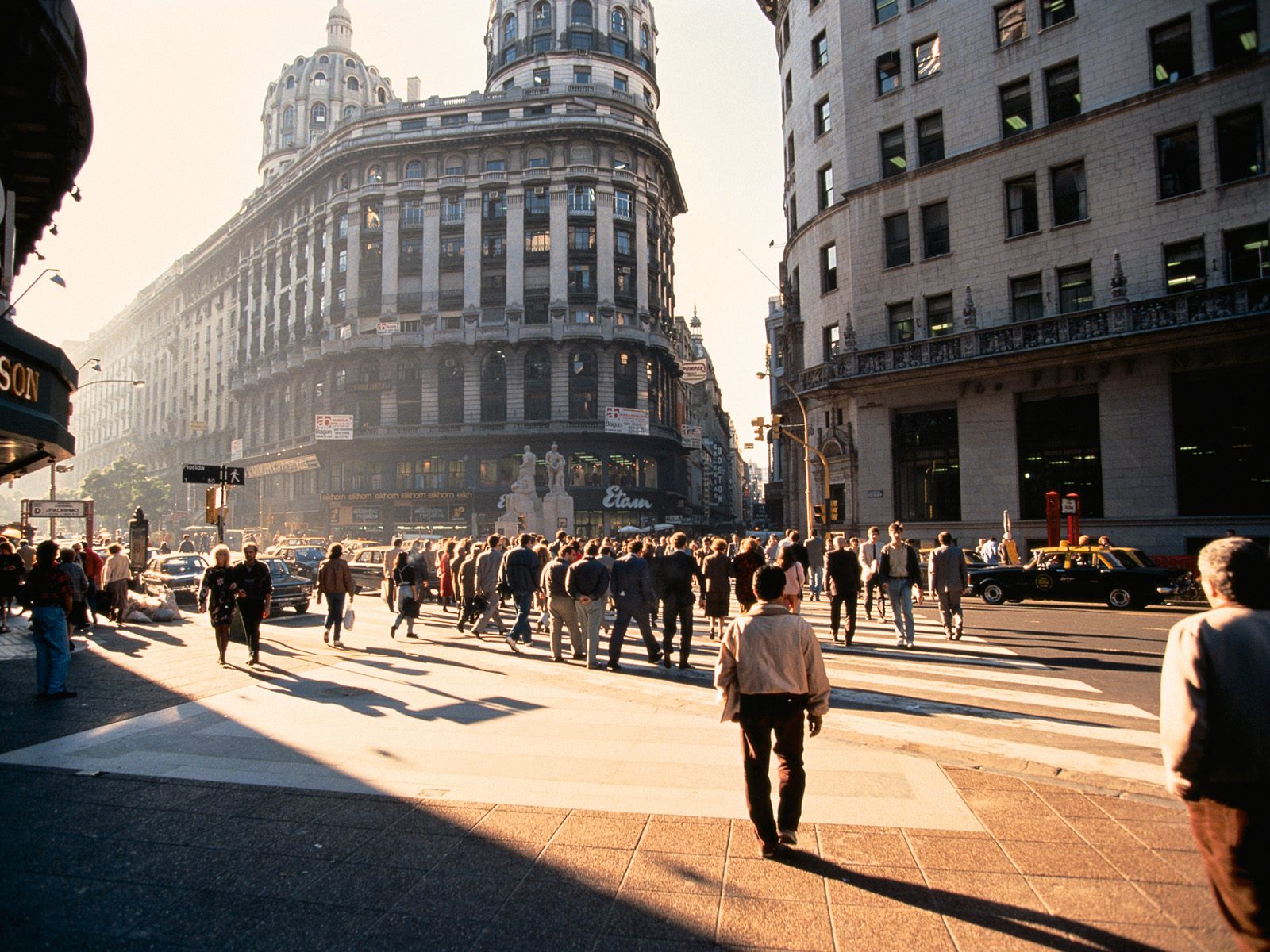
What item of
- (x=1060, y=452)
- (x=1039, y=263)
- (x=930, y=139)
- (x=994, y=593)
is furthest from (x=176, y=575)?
(x=930, y=139)

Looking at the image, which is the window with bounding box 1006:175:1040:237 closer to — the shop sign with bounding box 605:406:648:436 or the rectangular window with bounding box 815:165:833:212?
the rectangular window with bounding box 815:165:833:212

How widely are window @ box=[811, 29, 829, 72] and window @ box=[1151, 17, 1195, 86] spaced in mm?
14368

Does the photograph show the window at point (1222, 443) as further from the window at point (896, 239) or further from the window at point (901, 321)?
the window at point (896, 239)

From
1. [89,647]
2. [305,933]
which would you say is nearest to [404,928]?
[305,933]

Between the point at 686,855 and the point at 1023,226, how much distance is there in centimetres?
3172

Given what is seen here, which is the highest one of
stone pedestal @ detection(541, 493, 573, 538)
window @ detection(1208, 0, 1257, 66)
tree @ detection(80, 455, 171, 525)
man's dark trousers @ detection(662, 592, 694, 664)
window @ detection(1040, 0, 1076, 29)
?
window @ detection(1040, 0, 1076, 29)

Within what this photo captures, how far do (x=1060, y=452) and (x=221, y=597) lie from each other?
2806cm

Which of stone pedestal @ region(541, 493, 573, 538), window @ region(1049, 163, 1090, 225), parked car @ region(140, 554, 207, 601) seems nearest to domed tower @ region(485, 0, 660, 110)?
stone pedestal @ region(541, 493, 573, 538)

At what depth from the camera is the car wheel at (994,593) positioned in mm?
20797

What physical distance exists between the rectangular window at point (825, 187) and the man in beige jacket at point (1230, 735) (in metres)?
36.4

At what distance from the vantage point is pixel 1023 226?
29.6 meters

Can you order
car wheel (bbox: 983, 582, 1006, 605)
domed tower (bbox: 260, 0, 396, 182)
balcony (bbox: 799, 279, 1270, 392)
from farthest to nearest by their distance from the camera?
domed tower (bbox: 260, 0, 396, 182)
balcony (bbox: 799, 279, 1270, 392)
car wheel (bbox: 983, 582, 1006, 605)

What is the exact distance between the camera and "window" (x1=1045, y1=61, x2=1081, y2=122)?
28.5 meters

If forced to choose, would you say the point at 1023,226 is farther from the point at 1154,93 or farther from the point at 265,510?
the point at 265,510
